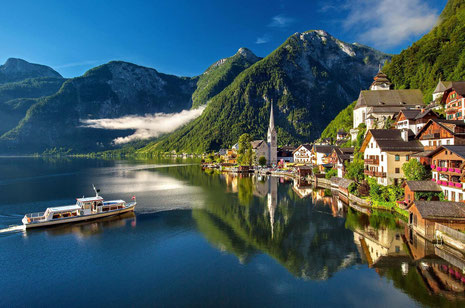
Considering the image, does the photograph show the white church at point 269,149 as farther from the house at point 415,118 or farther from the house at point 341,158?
the house at point 415,118

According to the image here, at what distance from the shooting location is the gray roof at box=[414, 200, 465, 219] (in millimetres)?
31000

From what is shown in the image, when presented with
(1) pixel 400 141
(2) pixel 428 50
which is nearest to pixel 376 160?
(1) pixel 400 141

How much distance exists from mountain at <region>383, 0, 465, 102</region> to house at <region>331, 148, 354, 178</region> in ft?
93.5

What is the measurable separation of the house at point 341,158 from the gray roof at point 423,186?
32478 mm

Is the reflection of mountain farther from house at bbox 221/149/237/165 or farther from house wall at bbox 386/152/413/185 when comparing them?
house at bbox 221/149/237/165

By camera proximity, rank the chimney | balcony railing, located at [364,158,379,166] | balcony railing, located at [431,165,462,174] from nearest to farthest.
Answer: balcony railing, located at [431,165,462,174] → the chimney → balcony railing, located at [364,158,379,166]

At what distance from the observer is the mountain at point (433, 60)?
86.8 metres

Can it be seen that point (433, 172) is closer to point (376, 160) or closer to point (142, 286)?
point (376, 160)

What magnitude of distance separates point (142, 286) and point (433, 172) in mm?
42166

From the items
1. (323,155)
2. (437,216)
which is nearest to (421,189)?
(437,216)

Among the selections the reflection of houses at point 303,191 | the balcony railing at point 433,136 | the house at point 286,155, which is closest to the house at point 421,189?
the balcony railing at point 433,136

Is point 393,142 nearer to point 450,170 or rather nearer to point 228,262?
point 450,170

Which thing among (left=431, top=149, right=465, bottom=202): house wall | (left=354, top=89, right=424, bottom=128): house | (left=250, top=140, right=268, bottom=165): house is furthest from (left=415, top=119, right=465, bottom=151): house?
(left=250, top=140, right=268, bottom=165): house

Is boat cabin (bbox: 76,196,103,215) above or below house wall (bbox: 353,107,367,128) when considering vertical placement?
below
